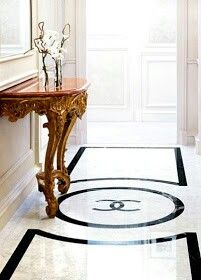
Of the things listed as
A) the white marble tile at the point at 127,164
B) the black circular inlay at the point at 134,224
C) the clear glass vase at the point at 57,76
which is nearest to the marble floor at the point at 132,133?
the white marble tile at the point at 127,164

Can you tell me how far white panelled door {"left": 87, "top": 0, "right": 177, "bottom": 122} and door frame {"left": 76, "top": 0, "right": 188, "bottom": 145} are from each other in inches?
72.6

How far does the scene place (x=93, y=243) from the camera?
10.6ft

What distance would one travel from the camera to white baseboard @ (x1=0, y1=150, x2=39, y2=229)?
11.8ft

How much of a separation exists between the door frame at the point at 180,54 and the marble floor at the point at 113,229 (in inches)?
44.3

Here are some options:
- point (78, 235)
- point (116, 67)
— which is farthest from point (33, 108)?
point (116, 67)

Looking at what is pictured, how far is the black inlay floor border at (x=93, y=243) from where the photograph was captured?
2824 mm

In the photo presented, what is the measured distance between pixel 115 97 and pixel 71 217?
15.6ft

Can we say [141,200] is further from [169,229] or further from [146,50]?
[146,50]

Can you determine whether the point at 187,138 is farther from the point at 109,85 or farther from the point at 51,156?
the point at 51,156

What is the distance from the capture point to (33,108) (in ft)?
11.5

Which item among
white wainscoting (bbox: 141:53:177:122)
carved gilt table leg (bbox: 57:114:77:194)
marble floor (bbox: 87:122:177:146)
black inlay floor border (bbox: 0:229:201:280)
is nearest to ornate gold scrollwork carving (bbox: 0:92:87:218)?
carved gilt table leg (bbox: 57:114:77:194)

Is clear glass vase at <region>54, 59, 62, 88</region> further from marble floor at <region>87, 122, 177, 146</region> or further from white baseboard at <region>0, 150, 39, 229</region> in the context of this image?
marble floor at <region>87, 122, 177, 146</region>

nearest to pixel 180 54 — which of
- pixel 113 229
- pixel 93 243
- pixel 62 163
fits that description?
pixel 62 163

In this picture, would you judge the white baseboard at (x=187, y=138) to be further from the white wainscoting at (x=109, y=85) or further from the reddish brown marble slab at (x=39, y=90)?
the reddish brown marble slab at (x=39, y=90)
